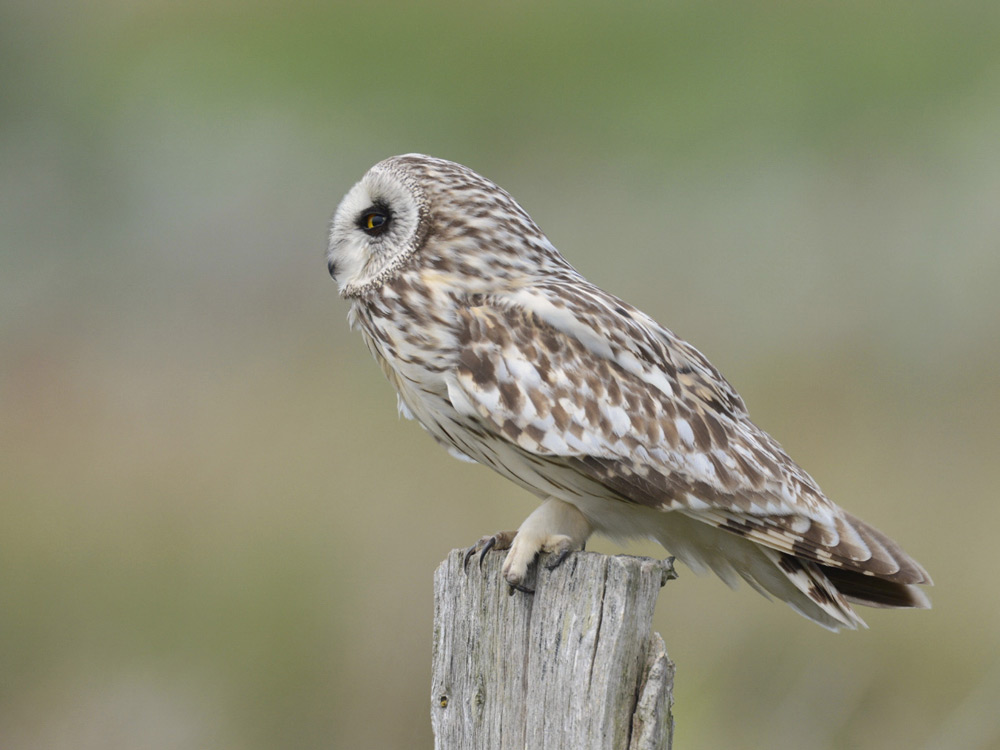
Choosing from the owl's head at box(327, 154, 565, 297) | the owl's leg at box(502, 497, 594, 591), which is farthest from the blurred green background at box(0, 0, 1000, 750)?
the owl's head at box(327, 154, 565, 297)

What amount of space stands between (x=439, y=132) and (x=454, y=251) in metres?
7.61

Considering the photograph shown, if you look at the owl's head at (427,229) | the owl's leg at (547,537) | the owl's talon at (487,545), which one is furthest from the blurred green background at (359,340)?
the owl's head at (427,229)

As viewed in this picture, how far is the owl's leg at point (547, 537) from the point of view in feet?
6.49

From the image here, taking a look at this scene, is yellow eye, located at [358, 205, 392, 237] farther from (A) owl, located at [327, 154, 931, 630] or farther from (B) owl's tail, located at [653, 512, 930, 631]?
(B) owl's tail, located at [653, 512, 930, 631]

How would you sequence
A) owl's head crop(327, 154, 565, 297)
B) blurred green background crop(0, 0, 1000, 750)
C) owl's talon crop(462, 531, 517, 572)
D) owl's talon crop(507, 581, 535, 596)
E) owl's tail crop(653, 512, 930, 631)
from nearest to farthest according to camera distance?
owl's talon crop(507, 581, 535, 596) < owl's talon crop(462, 531, 517, 572) < owl's tail crop(653, 512, 930, 631) < owl's head crop(327, 154, 565, 297) < blurred green background crop(0, 0, 1000, 750)

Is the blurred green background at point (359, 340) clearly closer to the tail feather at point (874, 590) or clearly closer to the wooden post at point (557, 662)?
the tail feather at point (874, 590)

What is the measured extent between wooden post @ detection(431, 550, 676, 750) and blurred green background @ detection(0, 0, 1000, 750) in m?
0.78

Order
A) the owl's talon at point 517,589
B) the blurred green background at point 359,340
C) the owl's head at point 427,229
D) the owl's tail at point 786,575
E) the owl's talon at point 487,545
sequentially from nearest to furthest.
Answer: the owl's talon at point 517,589 → the owl's talon at point 487,545 → the owl's tail at point 786,575 → the owl's head at point 427,229 → the blurred green background at point 359,340

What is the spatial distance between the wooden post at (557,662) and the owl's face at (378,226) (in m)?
0.83

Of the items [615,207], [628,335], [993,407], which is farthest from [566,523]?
[615,207]

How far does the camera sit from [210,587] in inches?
157

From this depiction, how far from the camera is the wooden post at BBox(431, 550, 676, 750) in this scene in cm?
175

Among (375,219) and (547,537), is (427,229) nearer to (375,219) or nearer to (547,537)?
(375,219)

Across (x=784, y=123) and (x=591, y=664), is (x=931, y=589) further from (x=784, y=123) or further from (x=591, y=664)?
(x=784, y=123)
